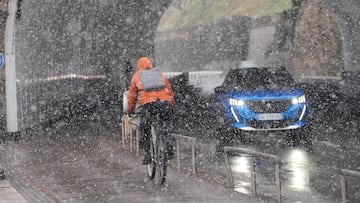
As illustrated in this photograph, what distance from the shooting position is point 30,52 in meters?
19.7

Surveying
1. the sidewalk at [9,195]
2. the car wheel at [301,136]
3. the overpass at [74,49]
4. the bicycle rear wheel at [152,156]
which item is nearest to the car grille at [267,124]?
the car wheel at [301,136]

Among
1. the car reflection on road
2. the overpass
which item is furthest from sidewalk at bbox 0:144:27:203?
the overpass

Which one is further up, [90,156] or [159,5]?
[159,5]

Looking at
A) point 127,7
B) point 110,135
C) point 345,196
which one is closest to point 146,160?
point 345,196

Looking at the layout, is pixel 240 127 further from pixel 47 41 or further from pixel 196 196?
pixel 47 41

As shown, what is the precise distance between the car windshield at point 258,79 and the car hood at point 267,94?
42 centimetres

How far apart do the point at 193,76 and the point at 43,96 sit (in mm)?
26384

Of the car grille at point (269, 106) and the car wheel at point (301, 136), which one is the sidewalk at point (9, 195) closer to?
the car grille at point (269, 106)

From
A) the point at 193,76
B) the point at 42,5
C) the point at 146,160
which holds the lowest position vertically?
the point at 193,76

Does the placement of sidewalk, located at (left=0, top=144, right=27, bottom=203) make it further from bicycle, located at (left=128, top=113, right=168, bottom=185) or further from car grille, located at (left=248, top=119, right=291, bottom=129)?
car grille, located at (left=248, top=119, right=291, bottom=129)

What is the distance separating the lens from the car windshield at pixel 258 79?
15875 mm

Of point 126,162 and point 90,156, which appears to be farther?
point 90,156

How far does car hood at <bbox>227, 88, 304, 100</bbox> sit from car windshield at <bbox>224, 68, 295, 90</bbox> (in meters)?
0.42

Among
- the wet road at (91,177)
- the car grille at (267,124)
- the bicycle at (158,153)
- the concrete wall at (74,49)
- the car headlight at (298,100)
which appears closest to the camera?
the wet road at (91,177)
